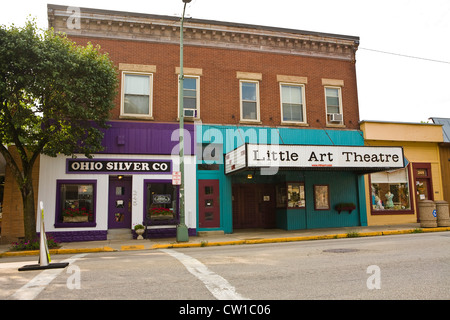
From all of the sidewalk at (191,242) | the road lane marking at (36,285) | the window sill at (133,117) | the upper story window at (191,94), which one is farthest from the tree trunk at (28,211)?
the upper story window at (191,94)

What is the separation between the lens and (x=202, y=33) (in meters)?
17.9

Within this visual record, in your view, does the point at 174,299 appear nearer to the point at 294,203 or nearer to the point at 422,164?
the point at 294,203

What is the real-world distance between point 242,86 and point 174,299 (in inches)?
575

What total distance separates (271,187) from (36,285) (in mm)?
14646

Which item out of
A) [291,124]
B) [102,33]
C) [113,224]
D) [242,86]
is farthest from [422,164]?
[102,33]

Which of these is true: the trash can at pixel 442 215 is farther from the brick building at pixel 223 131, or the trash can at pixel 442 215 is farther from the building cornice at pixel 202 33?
the building cornice at pixel 202 33

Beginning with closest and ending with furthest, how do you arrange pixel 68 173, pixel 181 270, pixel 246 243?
pixel 181 270 < pixel 246 243 < pixel 68 173

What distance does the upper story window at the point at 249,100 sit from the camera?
1820 centimetres

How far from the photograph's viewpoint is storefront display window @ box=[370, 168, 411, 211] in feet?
64.6

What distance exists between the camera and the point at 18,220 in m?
14.6

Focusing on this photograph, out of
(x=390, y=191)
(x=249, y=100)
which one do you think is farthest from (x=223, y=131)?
(x=390, y=191)

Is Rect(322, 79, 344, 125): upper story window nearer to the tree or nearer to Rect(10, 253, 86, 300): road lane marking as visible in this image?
the tree

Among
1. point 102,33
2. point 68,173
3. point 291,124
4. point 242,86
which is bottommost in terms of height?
point 68,173
